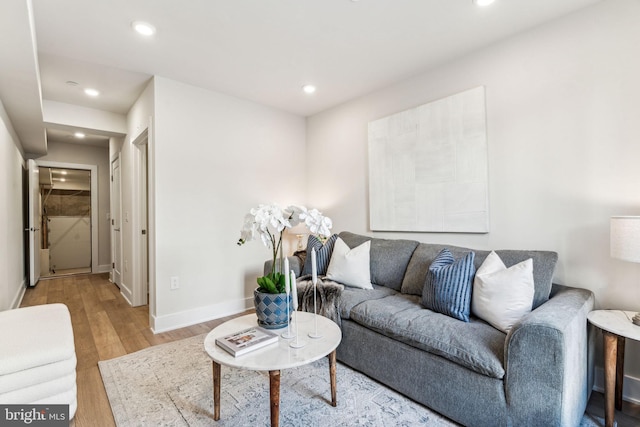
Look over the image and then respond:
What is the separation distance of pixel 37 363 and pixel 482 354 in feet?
7.07

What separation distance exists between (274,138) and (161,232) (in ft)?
5.74

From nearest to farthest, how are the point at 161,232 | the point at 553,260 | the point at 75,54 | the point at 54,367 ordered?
1. the point at 54,367
2. the point at 553,260
3. the point at 75,54
4. the point at 161,232

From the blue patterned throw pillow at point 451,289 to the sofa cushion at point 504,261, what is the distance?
233 mm

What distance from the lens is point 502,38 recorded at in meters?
2.31

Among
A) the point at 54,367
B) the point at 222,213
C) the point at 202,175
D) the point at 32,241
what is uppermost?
the point at 202,175

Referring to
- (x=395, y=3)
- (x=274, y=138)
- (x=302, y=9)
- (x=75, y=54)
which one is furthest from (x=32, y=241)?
(x=395, y=3)

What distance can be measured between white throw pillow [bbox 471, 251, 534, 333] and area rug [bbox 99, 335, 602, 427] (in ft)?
2.02

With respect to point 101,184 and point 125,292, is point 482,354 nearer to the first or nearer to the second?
point 125,292

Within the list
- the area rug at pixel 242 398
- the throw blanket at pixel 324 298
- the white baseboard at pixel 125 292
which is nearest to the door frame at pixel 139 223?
the white baseboard at pixel 125 292

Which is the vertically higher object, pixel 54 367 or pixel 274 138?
pixel 274 138

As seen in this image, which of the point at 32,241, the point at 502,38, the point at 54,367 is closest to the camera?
the point at 54,367

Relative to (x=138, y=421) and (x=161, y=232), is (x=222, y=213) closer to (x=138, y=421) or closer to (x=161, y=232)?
(x=161, y=232)

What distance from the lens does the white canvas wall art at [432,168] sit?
2465 millimetres

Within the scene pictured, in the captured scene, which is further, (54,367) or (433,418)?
(433,418)
